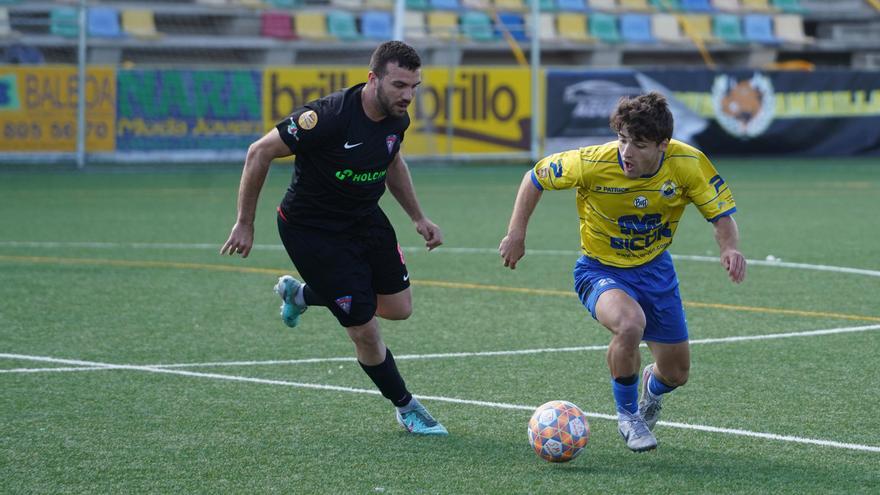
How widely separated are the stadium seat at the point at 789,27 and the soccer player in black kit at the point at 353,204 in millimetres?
27549

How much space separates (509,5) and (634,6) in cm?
362

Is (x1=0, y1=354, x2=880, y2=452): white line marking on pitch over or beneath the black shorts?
beneath

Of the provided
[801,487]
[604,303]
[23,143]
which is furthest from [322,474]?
[23,143]

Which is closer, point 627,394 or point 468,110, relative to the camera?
point 627,394

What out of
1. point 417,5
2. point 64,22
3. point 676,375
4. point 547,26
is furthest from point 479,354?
point 547,26

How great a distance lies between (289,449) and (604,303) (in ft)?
4.99

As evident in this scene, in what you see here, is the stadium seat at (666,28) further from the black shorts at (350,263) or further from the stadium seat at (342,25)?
the black shorts at (350,263)

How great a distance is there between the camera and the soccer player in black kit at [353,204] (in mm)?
5914

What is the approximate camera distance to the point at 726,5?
3256 centimetres

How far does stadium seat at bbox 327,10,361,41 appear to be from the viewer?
26.9m

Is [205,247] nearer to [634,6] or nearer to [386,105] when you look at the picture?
[386,105]

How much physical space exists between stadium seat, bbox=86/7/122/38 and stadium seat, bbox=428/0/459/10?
7.30 m

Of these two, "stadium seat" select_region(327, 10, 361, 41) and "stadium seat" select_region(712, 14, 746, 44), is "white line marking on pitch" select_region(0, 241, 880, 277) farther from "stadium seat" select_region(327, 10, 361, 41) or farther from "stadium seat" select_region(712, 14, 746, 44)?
"stadium seat" select_region(712, 14, 746, 44)

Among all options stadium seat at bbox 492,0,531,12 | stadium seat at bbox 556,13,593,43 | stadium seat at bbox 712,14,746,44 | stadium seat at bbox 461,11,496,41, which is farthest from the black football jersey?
stadium seat at bbox 712,14,746,44
